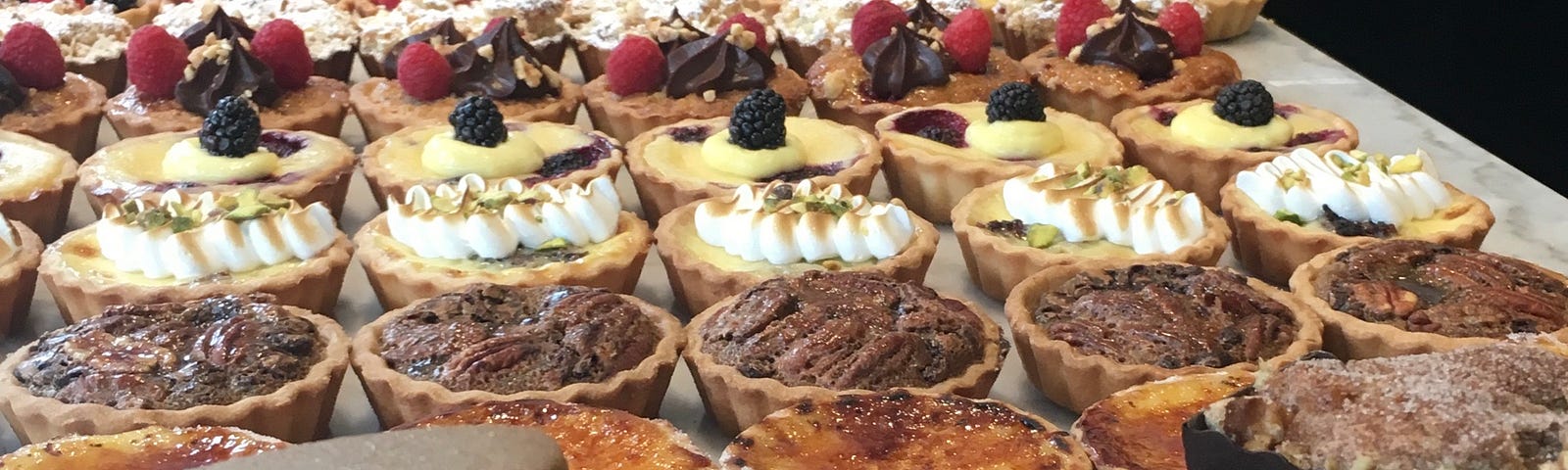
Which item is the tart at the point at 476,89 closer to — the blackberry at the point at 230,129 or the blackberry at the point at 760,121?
the blackberry at the point at 230,129

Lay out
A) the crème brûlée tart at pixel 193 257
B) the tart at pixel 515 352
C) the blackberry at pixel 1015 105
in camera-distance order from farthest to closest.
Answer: the blackberry at pixel 1015 105
the crème brûlée tart at pixel 193 257
the tart at pixel 515 352

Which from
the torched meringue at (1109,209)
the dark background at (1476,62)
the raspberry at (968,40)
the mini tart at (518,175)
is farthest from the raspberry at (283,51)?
the dark background at (1476,62)

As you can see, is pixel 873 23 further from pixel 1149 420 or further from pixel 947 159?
pixel 1149 420

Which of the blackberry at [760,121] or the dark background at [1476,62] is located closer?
the blackberry at [760,121]

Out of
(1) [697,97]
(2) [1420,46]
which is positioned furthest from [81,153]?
(2) [1420,46]

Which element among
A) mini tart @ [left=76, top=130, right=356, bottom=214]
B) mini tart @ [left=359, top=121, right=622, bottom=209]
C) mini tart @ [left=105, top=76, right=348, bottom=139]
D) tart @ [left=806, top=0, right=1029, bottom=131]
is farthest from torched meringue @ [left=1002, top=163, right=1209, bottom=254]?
mini tart @ [left=105, top=76, right=348, bottom=139]

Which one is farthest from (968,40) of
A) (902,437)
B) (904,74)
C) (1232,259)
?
(902,437)

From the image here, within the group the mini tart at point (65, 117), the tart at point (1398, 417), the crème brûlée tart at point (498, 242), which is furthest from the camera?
the mini tart at point (65, 117)
